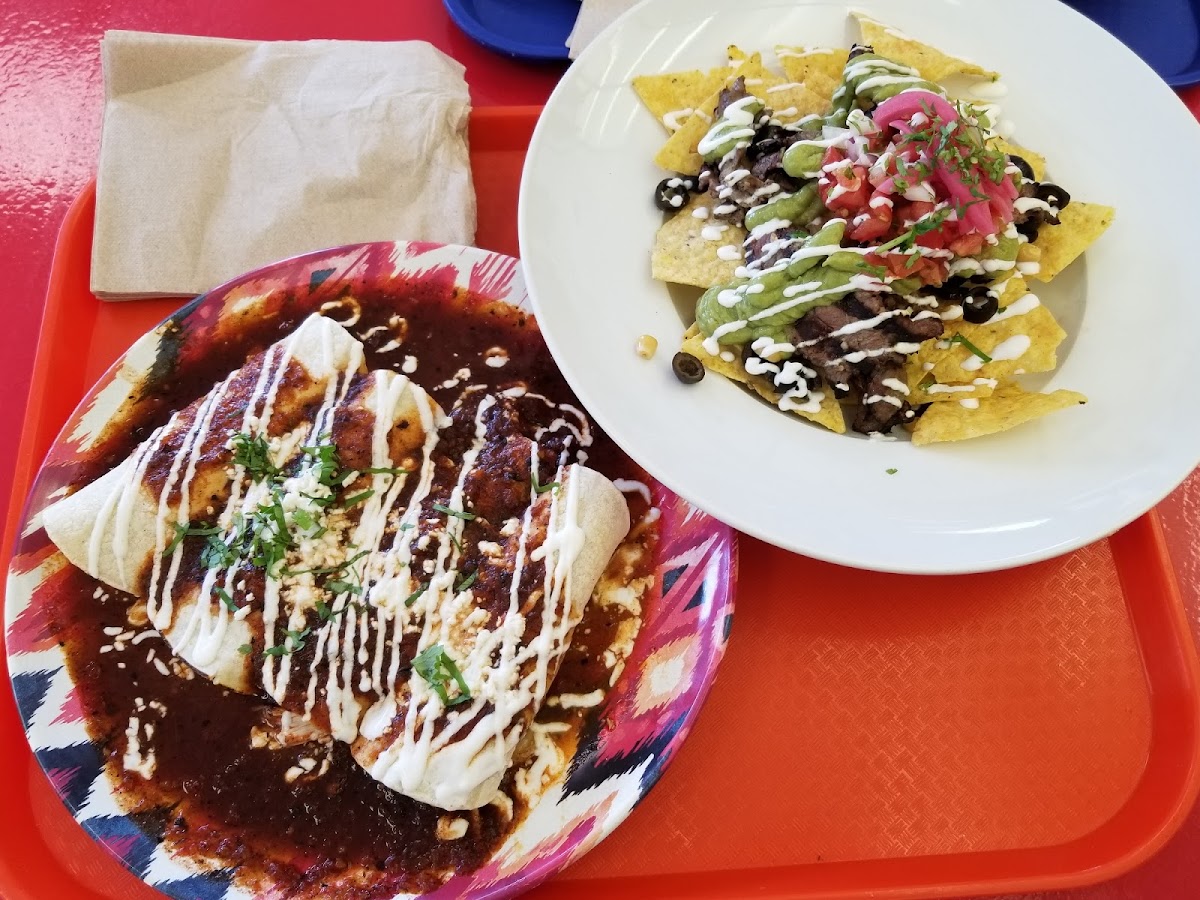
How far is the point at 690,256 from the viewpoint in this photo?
1.75 m

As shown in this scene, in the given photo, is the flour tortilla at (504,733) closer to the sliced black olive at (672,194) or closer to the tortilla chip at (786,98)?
the sliced black olive at (672,194)

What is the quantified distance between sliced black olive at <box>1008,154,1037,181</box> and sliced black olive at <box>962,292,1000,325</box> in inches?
12.2

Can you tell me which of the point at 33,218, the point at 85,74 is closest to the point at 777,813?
the point at 33,218

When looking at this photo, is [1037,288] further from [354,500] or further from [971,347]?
[354,500]

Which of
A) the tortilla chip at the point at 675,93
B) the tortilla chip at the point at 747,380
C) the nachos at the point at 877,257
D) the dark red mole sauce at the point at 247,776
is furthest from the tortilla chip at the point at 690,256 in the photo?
the dark red mole sauce at the point at 247,776

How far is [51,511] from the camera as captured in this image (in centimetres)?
171

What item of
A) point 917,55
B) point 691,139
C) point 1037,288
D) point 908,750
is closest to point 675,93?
point 691,139

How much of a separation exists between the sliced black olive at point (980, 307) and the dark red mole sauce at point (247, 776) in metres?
0.74

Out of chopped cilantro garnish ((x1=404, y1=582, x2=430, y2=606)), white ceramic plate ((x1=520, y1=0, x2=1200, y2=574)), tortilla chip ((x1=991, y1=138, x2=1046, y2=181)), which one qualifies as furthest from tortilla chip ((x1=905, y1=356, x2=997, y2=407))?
chopped cilantro garnish ((x1=404, y1=582, x2=430, y2=606))

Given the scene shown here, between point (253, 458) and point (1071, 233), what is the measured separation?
5.65 ft

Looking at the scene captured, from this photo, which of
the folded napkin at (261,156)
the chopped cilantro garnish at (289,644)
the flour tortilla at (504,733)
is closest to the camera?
the flour tortilla at (504,733)

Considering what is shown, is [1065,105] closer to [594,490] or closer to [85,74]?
[594,490]

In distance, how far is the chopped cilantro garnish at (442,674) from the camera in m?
1.52

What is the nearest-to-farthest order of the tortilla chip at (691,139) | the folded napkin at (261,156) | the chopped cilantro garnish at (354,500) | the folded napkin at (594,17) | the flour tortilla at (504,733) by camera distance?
the flour tortilla at (504,733) < the chopped cilantro garnish at (354,500) < the tortilla chip at (691,139) < the folded napkin at (261,156) < the folded napkin at (594,17)
